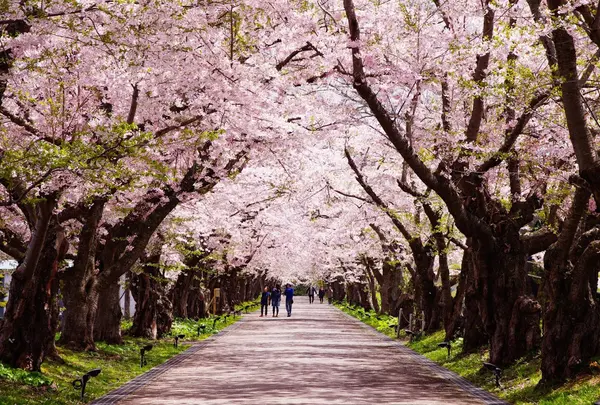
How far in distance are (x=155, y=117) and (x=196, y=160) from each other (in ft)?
4.91

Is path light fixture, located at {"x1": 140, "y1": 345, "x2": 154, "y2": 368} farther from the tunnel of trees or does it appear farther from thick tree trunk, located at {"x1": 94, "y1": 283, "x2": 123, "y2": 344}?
thick tree trunk, located at {"x1": 94, "y1": 283, "x2": 123, "y2": 344}

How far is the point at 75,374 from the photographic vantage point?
51.6 ft

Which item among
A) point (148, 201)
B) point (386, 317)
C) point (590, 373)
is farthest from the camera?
point (386, 317)

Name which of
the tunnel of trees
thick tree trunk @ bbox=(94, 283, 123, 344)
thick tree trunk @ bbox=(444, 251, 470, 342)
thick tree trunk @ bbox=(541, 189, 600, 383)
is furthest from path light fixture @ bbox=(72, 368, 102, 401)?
thick tree trunk @ bbox=(444, 251, 470, 342)

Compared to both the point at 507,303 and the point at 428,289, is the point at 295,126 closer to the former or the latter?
the point at 507,303

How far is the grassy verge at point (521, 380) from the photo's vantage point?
11.6 metres

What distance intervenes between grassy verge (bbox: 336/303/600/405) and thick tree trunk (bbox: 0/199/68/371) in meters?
7.93

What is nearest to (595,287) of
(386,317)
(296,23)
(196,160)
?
(296,23)

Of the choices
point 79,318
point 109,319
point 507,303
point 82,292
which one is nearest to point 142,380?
point 82,292

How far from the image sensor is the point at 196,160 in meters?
18.7

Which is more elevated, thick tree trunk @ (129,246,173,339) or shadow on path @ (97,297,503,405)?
thick tree trunk @ (129,246,173,339)

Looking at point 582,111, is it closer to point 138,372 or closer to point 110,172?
point 110,172

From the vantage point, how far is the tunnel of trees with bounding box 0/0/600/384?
11.3m

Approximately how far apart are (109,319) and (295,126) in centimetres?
826
